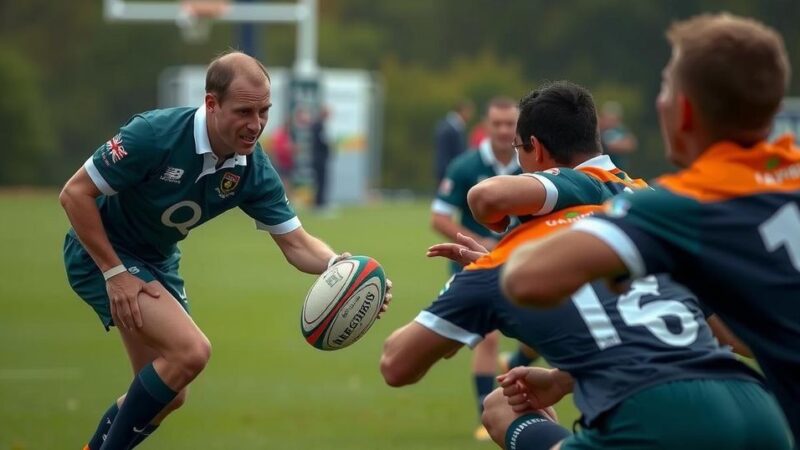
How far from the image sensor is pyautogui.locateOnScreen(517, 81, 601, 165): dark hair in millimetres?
4496

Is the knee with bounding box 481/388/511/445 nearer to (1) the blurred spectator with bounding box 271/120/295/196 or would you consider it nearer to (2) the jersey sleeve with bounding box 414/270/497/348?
(2) the jersey sleeve with bounding box 414/270/497/348

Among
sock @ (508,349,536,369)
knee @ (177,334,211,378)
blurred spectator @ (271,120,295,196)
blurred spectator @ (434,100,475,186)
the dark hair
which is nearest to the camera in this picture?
the dark hair

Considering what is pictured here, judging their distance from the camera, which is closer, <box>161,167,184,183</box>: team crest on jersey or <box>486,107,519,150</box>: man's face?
<box>161,167,184,183</box>: team crest on jersey

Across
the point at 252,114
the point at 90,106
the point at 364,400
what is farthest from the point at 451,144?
the point at 90,106

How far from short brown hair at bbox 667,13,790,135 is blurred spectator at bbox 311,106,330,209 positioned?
2666 cm

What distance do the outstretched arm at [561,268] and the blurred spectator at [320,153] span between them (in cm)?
2674

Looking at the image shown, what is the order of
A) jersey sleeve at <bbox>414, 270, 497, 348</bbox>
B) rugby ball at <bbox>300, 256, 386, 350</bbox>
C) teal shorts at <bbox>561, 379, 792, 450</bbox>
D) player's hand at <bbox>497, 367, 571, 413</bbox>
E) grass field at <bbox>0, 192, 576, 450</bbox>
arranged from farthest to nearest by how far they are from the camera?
grass field at <bbox>0, 192, 576, 450</bbox> < rugby ball at <bbox>300, 256, 386, 350</bbox> < player's hand at <bbox>497, 367, 571, 413</bbox> < jersey sleeve at <bbox>414, 270, 497, 348</bbox> < teal shorts at <bbox>561, 379, 792, 450</bbox>

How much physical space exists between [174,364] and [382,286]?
953mm

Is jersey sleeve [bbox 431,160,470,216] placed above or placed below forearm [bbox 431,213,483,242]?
above

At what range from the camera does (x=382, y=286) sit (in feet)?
18.4

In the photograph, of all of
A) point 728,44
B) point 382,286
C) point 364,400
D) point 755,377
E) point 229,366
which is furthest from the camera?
point 229,366

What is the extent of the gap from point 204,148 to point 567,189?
2253mm

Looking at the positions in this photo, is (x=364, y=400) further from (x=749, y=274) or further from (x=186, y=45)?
(x=186, y=45)

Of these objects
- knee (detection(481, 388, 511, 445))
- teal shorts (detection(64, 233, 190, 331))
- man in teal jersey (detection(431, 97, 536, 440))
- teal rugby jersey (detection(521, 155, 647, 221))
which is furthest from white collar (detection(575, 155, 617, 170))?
man in teal jersey (detection(431, 97, 536, 440))
